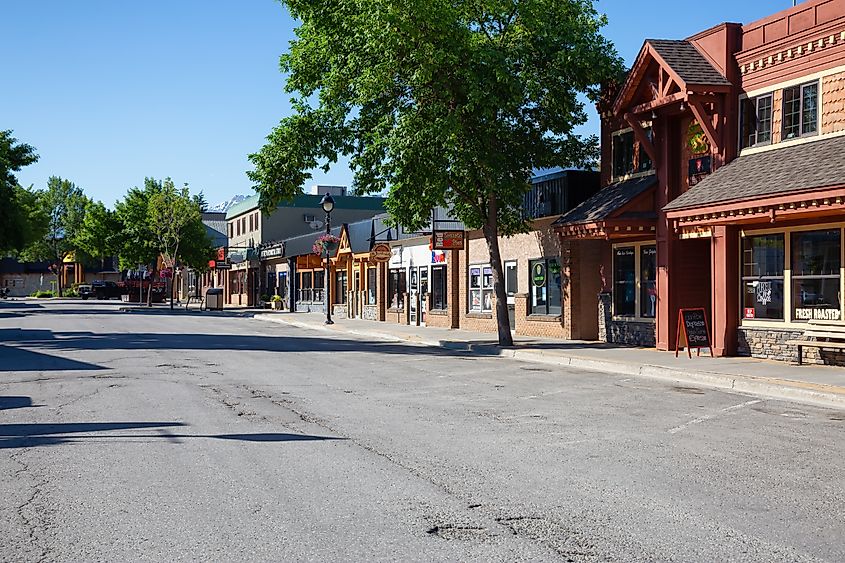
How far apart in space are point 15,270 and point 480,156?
381 feet

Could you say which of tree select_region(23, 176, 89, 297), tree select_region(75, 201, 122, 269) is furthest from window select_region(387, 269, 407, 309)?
tree select_region(23, 176, 89, 297)

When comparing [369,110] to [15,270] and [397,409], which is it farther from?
[15,270]

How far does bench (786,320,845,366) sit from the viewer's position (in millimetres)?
16609

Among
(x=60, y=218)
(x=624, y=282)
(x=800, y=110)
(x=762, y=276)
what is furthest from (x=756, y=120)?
(x=60, y=218)

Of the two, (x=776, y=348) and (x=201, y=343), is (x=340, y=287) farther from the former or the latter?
(x=776, y=348)

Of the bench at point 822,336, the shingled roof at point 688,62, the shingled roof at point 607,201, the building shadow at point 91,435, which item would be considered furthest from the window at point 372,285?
the building shadow at point 91,435

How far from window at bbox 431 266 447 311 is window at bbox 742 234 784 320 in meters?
16.3

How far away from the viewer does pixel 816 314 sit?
18109 mm

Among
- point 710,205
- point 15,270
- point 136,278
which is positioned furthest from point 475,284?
point 15,270

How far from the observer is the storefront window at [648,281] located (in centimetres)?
2333

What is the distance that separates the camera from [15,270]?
12331cm

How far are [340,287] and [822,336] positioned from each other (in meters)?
35.0

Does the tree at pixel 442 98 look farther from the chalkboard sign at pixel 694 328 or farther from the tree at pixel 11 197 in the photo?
the tree at pixel 11 197

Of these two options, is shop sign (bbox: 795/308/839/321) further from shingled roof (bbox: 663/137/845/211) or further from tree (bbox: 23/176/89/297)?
tree (bbox: 23/176/89/297)
